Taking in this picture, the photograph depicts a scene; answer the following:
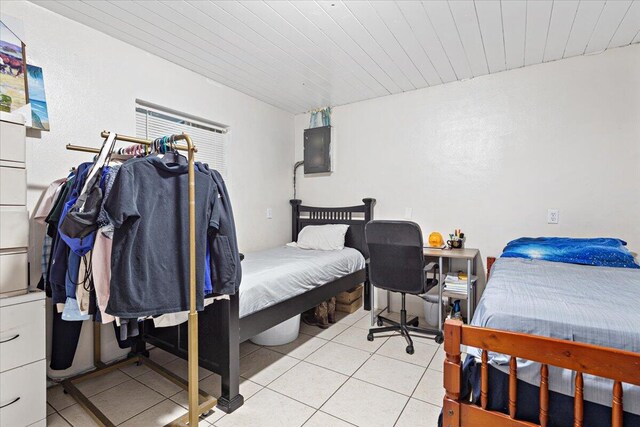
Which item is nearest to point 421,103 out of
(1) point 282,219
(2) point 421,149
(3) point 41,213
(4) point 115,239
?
(2) point 421,149

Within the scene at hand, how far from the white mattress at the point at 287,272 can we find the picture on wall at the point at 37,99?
5.25 ft

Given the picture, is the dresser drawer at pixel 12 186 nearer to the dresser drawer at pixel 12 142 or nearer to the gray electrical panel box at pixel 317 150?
the dresser drawer at pixel 12 142

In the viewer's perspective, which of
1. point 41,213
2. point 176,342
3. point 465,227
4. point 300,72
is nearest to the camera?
point 41,213

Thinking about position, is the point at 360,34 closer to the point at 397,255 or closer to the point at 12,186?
the point at 397,255

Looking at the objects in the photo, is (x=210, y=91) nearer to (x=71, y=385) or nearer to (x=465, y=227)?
(x=71, y=385)

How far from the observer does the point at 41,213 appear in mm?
1904

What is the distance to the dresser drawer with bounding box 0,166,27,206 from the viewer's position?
Answer: 5.09 feet

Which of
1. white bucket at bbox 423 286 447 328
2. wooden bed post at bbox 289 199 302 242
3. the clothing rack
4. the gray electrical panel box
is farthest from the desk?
the clothing rack

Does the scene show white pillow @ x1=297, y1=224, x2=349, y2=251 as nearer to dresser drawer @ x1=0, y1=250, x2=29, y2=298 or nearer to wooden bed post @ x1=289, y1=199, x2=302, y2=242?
wooden bed post @ x1=289, y1=199, x2=302, y2=242

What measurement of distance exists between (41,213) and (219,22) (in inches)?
66.5

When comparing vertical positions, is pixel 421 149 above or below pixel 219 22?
below

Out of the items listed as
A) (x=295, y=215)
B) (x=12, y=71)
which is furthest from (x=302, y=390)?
(x=12, y=71)

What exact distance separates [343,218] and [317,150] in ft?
3.10

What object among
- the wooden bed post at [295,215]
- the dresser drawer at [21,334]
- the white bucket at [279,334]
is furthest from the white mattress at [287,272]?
the dresser drawer at [21,334]
